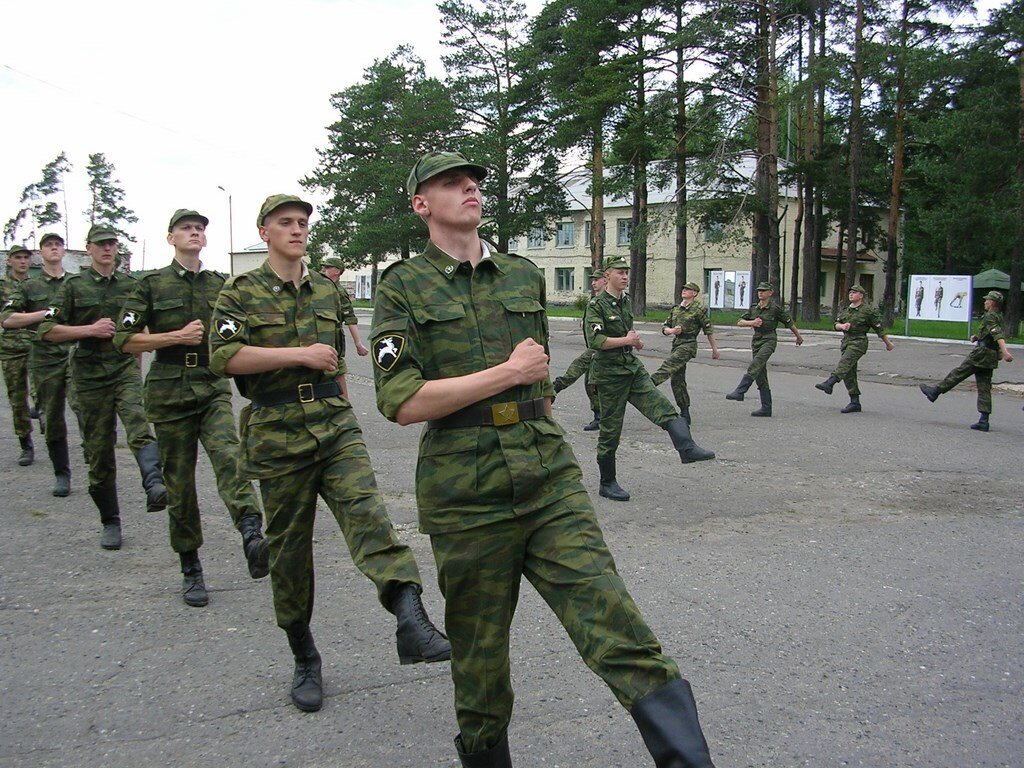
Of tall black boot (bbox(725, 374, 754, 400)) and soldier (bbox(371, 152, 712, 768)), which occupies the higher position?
soldier (bbox(371, 152, 712, 768))

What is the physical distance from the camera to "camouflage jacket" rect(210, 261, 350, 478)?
391cm

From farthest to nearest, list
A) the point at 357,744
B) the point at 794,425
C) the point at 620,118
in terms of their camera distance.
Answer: the point at 620,118 < the point at 794,425 < the point at 357,744

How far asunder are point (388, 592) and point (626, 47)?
36.6 metres

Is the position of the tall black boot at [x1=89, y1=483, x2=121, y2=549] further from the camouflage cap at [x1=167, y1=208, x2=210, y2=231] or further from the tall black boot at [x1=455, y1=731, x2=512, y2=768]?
the tall black boot at [x1=455, y1=731, x2=512, y2=768]

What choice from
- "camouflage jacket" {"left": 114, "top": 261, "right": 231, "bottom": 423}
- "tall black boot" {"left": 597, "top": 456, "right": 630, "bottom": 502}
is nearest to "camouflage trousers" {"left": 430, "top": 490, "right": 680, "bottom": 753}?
"camouflage jacket" {"left": 114, "top": 261, "right": 231, "bottom": 423}

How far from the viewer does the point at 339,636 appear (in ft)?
14.9

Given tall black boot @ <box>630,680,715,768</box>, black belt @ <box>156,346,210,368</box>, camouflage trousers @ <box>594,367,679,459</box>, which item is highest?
black belt @ <box>156,346,210,368</box>

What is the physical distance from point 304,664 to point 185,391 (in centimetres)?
198

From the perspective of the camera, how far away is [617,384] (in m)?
8.08

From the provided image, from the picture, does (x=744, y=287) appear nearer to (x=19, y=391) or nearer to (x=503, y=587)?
(x=19, y=391)

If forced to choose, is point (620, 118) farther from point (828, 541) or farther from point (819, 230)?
point (828, 541)

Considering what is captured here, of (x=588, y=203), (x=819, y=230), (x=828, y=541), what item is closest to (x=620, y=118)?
(x=819, y=230)

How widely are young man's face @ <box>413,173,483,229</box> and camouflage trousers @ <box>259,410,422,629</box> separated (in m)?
1.41

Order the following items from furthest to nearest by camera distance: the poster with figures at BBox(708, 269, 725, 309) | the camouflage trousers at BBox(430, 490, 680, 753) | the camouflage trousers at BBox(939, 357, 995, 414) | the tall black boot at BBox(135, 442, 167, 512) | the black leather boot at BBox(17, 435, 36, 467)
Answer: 1. the poster with figures at BBox(708, 269, 725, 309)
2. the camouflage trousers at BBox(939, 357, 995, 414)
3. the black leather boot at BBox(17, 435, 36, 467)
4. the tall black boot at BBox(135, 442, 167, 512)
5. the camouflage trousers at BBox(430, 490, 680, 753)
